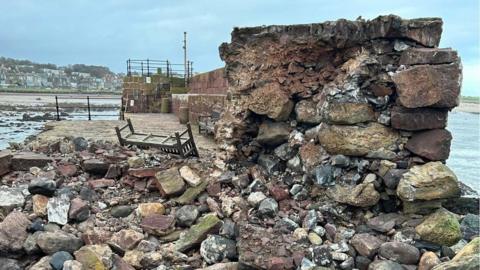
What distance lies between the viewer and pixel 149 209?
15.6 feet

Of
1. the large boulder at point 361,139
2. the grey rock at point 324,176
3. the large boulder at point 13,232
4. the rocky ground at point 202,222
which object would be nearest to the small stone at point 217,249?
the rocky ground at point 202,222

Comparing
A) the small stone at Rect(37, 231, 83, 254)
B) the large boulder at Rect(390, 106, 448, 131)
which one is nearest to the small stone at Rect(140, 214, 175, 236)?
the small stone at Rect(37, 231, 83, 254)

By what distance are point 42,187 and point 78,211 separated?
0.68 m

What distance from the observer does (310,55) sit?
463 centimetres

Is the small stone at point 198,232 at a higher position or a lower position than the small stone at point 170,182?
lower

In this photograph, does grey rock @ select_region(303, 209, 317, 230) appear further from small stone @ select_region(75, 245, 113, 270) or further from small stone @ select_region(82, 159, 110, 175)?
small stone @ select_region(82, 159, 110, 175)

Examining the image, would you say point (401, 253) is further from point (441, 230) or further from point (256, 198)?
point (256, 198)

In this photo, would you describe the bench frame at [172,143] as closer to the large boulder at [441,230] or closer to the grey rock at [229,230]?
the grey rock at [229,230]

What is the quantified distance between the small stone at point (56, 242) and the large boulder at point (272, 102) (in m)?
2.61

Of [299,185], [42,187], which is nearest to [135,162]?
[42,187]

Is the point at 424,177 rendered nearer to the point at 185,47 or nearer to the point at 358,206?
the point at 358,206

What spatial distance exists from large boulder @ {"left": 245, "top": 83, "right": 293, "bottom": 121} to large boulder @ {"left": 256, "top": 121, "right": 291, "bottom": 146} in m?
0.10

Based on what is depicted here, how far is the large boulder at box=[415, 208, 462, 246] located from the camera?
3500 mm

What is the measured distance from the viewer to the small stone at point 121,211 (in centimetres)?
479
